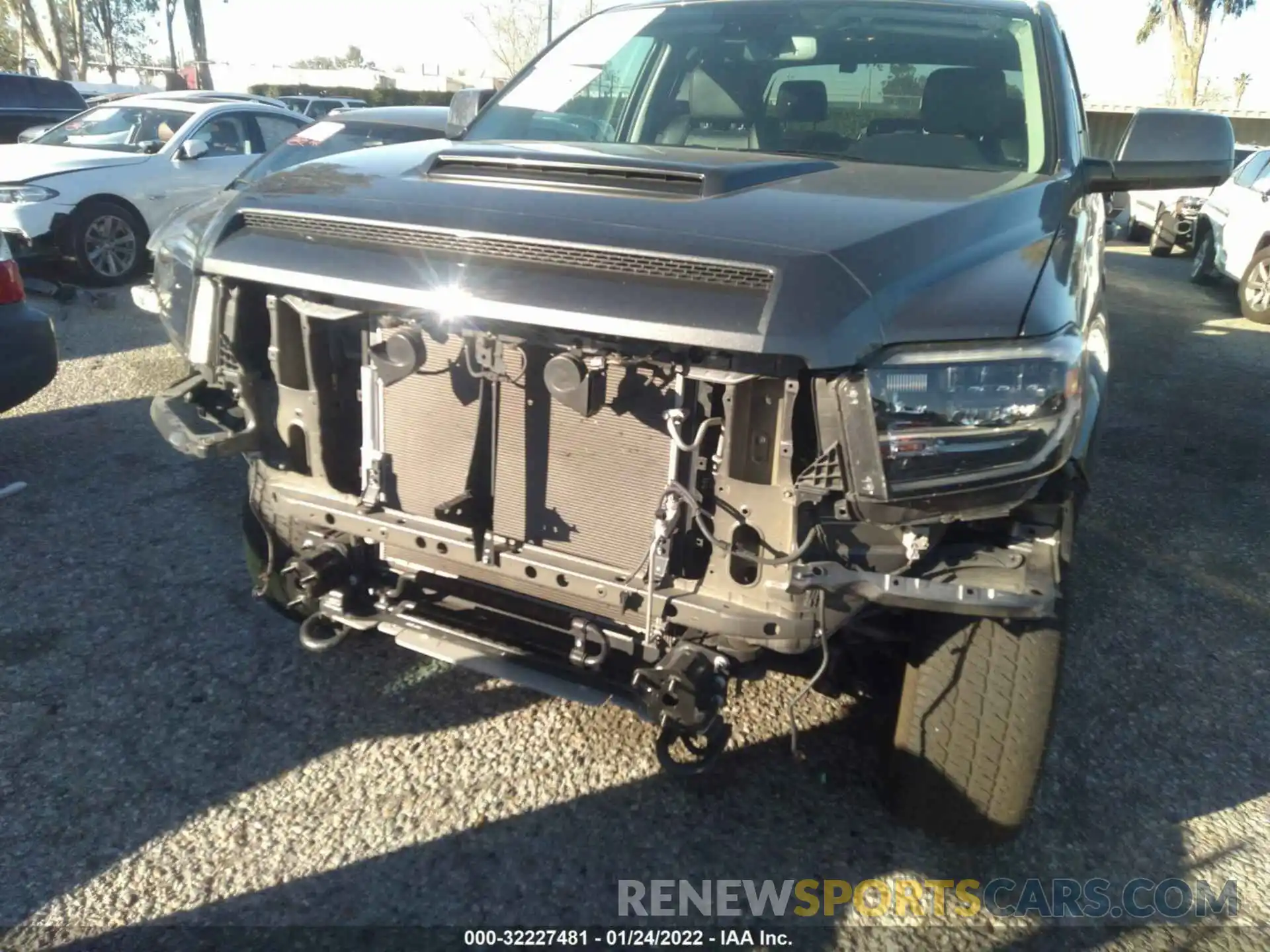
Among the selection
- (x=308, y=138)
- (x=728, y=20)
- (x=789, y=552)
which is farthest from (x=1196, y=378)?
(x=308, y=138)

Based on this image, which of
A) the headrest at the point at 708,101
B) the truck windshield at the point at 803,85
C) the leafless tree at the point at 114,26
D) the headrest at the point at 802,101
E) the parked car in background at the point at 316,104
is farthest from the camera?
the leafless tree at the point at 114,26

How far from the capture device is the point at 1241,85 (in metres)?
49.1

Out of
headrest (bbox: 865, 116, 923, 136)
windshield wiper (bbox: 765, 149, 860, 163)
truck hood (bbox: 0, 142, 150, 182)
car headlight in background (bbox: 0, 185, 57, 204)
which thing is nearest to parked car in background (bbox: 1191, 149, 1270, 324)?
headrest (bbox: 865, 116, 923, 136)

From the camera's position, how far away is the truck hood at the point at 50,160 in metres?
8.60

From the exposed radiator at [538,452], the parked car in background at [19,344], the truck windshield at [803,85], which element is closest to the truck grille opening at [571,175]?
the exposed radiator at [538,452]

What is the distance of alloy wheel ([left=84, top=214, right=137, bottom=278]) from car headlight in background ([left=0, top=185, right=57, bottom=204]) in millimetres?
393

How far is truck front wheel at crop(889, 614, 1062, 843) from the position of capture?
232cm

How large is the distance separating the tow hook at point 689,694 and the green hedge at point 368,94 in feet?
106

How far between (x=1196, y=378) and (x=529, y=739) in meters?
6.55

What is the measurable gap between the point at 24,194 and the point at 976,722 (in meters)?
8.90

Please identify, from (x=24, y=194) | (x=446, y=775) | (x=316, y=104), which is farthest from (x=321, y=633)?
(x=316, y=104)

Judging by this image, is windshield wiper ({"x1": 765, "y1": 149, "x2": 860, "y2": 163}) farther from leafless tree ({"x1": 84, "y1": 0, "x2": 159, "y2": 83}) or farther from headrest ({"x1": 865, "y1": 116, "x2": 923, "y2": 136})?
leafless tree ({"x1": 84, "y1": 0, "x2": 159, "y2": 83})

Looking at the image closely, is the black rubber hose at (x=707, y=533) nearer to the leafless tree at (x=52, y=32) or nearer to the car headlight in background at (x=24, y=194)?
the car headlight in background at (x=24, y=194)

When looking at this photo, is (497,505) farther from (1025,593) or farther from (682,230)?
Result: (1025,593)
